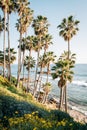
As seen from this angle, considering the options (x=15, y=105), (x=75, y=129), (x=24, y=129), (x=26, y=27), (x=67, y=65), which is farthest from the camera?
(x=26, y=27)

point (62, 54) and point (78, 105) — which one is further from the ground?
point (62, 54)

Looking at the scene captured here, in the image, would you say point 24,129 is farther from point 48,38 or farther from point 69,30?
point 48,38

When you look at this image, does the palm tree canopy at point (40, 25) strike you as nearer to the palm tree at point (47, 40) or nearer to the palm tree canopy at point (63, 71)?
the palm tree at point (47, 40)

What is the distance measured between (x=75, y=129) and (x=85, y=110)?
57.7 metres

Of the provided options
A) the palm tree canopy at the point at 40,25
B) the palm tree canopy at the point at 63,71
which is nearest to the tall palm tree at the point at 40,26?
the palm tree canopy at the point at 40,25

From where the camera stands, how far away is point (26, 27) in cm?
5816

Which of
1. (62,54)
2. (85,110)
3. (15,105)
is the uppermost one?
(62,54)

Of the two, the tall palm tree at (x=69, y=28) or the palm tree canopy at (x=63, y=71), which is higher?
the tall palm tree at (x=69, y=28)

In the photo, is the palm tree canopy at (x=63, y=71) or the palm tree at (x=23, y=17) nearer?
the palm tree canopy at (x=63, y=71)

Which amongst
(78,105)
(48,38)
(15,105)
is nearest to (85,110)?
(78,105)

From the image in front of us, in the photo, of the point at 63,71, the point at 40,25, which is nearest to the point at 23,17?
the point at 40,25

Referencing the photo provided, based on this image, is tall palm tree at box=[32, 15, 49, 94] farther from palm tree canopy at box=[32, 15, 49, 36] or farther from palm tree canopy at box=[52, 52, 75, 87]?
palm tree canopy at box=[52, 52, 75, 87]

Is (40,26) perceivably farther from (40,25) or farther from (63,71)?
(63,71)

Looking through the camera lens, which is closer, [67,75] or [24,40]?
[67,75]
